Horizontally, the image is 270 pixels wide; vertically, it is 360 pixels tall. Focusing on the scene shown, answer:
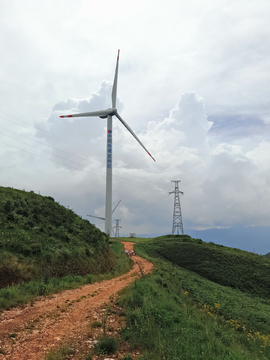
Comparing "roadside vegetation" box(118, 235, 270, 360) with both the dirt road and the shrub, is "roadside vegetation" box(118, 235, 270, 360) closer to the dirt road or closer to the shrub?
the shrub

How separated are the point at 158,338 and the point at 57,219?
24.0 metres

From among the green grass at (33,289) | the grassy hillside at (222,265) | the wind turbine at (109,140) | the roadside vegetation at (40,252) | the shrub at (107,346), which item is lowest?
the grassy hillside at (222,265)

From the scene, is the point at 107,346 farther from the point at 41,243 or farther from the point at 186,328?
the point at 41,243

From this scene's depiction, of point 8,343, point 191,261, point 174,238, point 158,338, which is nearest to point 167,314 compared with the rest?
point 158,338

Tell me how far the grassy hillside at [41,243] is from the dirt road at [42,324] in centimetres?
487

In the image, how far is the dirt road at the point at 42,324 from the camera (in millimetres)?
7688

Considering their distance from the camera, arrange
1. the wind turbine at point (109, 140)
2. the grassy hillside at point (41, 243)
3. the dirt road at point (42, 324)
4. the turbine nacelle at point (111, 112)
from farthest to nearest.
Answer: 1. the turbine nacelle at point (111, 112)
2. the wind turbine at point (109, 140)
3. the grassy hillside at point (41, 243)
4. the dirt road at point (42, 324)

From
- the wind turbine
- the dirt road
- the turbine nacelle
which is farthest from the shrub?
the turbine nacelle

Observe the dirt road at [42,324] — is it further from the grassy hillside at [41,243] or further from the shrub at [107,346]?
the grassy hillside at [41,243]

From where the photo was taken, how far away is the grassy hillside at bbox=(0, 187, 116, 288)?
702 inches

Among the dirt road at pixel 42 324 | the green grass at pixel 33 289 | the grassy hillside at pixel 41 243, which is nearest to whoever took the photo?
the dirt road at pixel 42 324

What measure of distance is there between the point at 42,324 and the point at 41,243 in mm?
13078

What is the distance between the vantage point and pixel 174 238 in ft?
263

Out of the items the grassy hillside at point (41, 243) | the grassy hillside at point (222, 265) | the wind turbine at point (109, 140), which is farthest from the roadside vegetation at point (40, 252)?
the wind turbine at point (109, 140)
